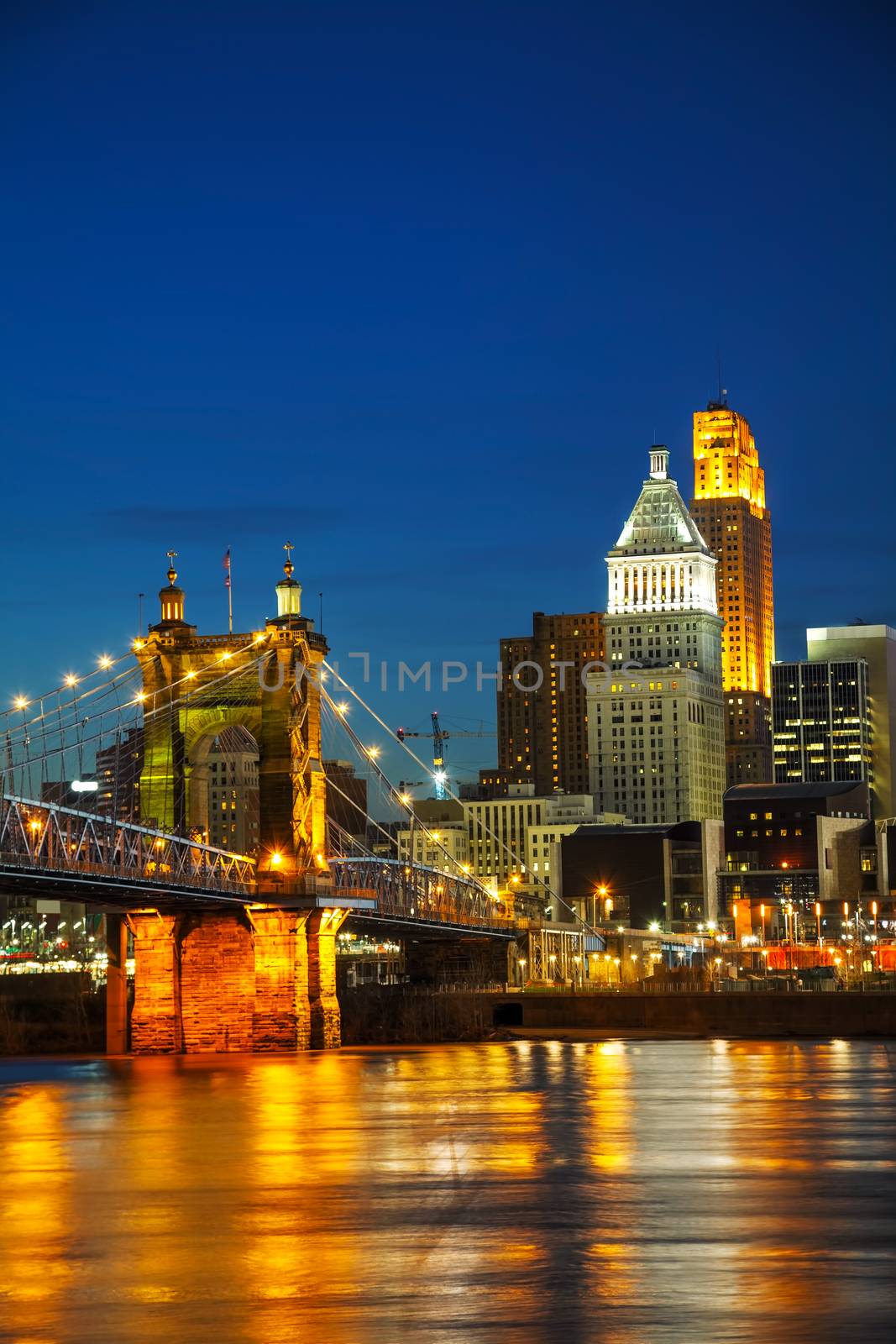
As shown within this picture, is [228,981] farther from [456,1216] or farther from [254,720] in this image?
[456,1216]

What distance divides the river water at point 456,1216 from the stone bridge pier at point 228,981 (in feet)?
99.6

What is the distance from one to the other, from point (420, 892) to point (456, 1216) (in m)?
94.3

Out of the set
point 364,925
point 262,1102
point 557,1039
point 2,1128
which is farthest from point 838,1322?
point 364,925

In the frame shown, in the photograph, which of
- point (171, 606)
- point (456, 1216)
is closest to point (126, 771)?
point (171, 606)

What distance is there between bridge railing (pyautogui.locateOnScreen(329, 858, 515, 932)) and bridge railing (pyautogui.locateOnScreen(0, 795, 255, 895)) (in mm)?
7047

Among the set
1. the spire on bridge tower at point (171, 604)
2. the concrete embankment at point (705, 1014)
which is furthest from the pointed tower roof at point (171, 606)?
the concrete embankment at point (705, 1014)

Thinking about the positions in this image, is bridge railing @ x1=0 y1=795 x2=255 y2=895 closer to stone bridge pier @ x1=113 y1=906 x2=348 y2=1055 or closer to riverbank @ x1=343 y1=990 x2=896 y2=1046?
stone bridge pier @ x1=113 y1=906 x2=348 y2=1055

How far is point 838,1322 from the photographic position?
811 inches

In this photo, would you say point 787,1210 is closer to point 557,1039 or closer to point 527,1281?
point 527,1281

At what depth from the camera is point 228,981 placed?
90688mm

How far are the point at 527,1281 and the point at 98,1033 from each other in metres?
82.5

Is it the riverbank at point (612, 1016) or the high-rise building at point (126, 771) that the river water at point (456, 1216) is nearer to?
the high-rise building at point (126, 771)

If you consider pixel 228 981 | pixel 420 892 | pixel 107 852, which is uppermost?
pixel 107 852

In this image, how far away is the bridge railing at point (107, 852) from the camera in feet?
235
